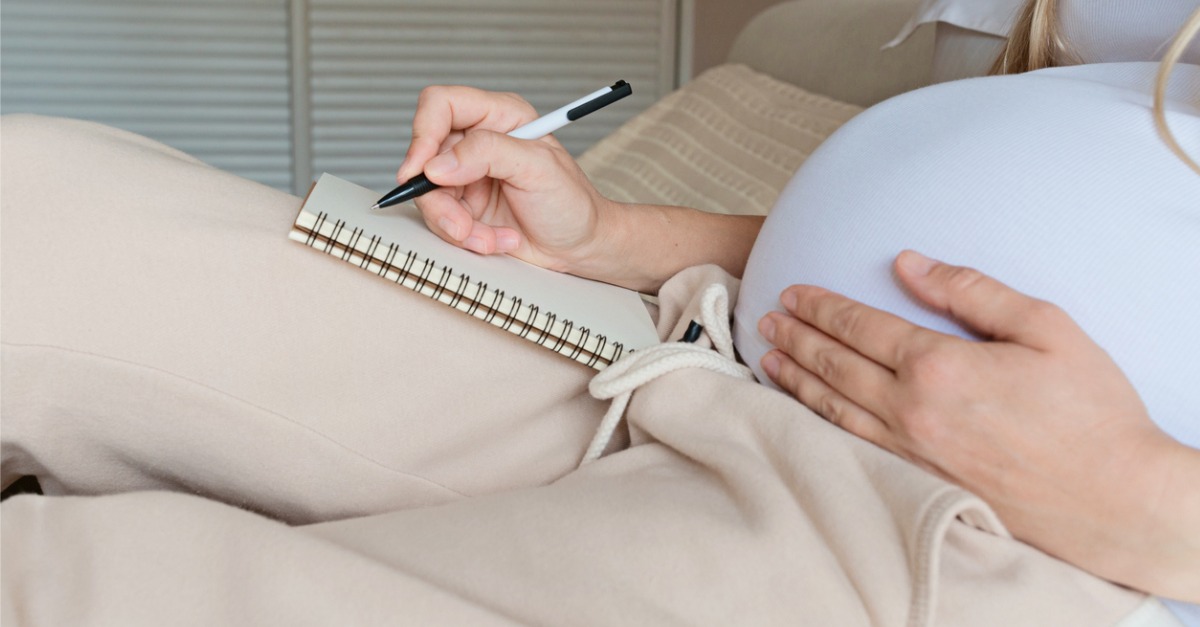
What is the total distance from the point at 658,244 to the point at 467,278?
213 millimetres

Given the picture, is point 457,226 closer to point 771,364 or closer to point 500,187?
point 500,187

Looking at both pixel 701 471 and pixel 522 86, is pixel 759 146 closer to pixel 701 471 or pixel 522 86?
pixel 701 471

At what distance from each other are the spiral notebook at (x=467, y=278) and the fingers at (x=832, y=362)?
10 centimetres

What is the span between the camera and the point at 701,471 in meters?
0.60

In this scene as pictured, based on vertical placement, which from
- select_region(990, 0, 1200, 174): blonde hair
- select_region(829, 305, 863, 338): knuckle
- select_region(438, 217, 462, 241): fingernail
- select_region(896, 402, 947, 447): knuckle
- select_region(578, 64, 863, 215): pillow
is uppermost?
select_region(990, 0, 1200, 174): blonde hair

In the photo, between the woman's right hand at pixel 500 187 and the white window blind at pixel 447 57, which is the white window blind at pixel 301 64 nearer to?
the white window blind at pixel 447 57

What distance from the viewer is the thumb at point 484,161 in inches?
26.6

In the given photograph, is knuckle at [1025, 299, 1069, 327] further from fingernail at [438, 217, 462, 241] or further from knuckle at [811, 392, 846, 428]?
fingernail at [438, 217, 462, 241]

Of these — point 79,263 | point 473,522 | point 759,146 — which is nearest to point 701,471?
point 473,522

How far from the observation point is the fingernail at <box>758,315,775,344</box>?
65cm

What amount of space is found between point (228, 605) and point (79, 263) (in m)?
0.23

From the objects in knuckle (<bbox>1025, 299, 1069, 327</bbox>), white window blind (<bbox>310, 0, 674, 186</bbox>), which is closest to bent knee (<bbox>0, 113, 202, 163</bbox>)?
knuckle (<bbox>1025, 299, 1069, 327</bbox>)

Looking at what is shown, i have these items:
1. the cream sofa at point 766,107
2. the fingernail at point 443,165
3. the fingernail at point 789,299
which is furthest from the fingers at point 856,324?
the cream sofa at point 766,107

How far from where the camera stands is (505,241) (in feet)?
2.42
